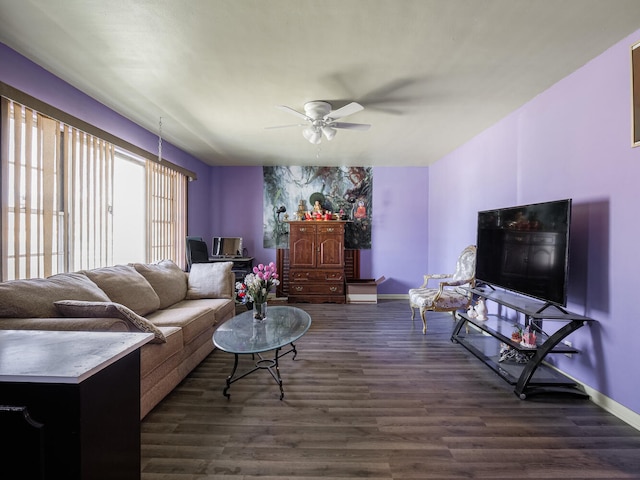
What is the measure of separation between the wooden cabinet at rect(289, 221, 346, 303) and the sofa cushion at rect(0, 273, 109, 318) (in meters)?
3.32

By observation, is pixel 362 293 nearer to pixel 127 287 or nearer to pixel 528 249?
pixel 528 249

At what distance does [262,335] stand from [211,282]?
5.00 ft

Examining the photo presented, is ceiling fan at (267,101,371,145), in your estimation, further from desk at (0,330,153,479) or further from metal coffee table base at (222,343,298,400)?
desk at (0,330,153,479)

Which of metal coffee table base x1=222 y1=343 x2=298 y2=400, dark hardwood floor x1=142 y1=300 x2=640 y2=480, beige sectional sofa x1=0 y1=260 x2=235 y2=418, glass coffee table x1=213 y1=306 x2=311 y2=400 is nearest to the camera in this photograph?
dark hardwood floor x1=142 y1=300 x2=640 y2=480

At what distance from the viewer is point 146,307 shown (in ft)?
8.97

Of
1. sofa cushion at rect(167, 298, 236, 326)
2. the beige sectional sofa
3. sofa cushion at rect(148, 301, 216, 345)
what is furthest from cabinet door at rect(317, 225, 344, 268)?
sofa cushion at rect(148, 301, 216, 345)

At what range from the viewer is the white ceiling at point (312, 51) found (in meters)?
1.71

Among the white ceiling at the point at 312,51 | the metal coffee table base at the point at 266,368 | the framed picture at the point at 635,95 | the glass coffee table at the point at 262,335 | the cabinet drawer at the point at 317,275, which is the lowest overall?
the metal coffee table base at the point at 266,368

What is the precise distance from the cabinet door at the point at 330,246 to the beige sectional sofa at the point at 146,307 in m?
2.03

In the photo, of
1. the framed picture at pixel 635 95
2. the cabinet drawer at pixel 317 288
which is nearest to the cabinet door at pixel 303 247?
the cabinet drawer at pixel 317 288

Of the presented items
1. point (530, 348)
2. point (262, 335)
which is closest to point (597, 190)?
point (530, 348)

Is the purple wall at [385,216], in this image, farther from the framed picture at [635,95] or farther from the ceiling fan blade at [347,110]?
the framed picture at [635,95]

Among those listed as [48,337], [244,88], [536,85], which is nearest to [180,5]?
[244,88]

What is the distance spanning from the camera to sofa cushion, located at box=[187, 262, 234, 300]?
3510 millimetres
